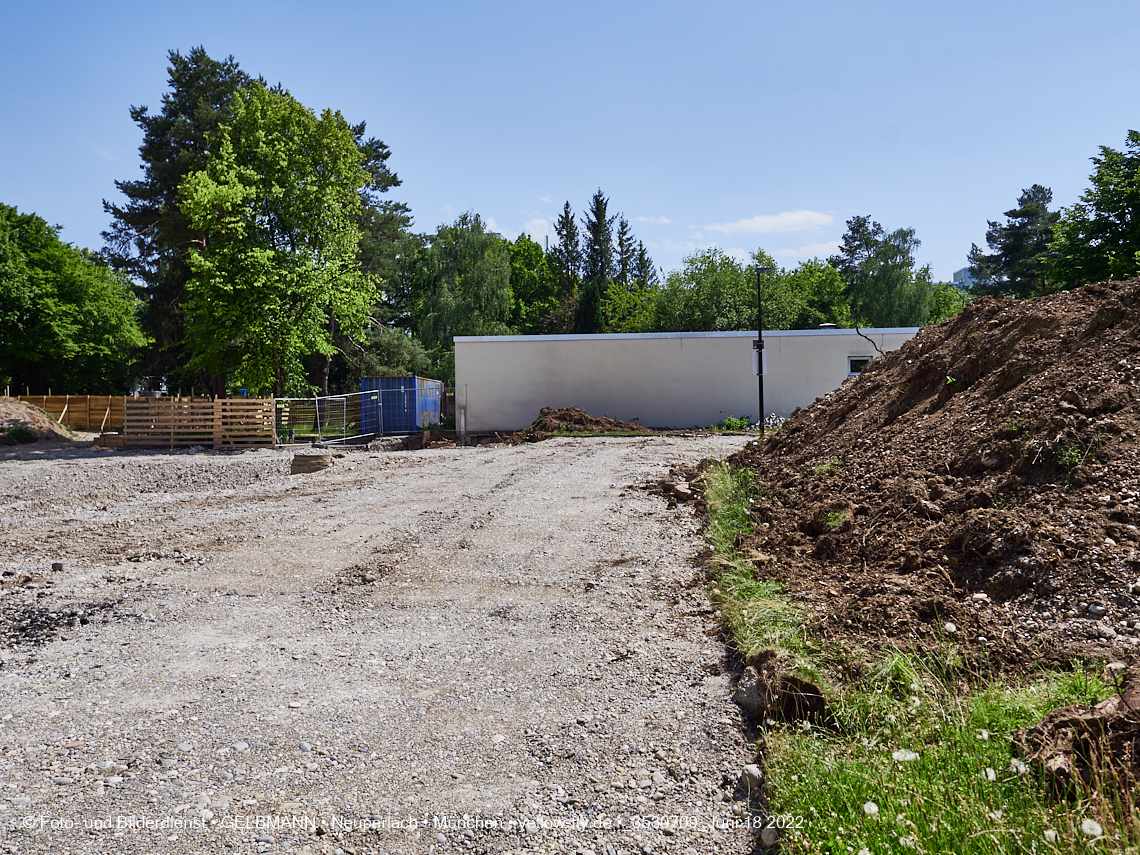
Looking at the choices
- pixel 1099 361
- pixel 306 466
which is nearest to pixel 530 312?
pixel 306 466

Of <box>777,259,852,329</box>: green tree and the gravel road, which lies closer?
the gravel road

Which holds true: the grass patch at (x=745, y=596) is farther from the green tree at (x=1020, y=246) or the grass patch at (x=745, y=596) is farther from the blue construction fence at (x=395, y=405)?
→ the green tree at (x=1020, y=246)

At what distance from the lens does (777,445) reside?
1014 cm

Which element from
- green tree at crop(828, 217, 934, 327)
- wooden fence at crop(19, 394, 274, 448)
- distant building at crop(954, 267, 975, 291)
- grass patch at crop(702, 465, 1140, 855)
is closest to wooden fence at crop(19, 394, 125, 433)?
wooden fence at crop(19, 394, 274, 448)

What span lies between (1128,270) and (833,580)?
2235cm

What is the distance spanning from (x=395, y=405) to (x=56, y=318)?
2245 centimetres

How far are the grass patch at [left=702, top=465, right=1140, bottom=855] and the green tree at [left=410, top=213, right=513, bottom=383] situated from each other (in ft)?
129

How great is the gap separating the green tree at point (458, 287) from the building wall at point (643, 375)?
53.2 feet

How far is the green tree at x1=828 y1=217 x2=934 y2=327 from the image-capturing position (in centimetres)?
5150

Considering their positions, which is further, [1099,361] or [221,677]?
[1099,361]

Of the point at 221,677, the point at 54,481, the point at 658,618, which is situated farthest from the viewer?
the point at 54,481

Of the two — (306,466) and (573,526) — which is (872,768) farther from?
(306,466)

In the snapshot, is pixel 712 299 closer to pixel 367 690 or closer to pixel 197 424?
pixel 197 424

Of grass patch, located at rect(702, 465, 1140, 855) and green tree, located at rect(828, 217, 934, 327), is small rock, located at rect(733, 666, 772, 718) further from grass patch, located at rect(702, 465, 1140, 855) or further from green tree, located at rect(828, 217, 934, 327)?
green tree, located at rect(828, 217, 934, 327)
